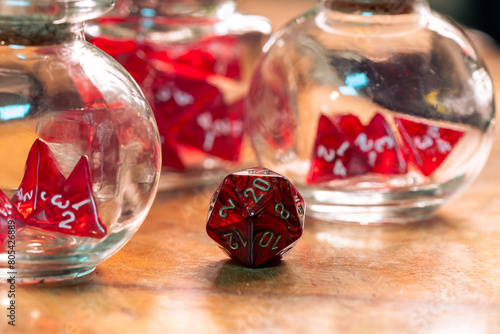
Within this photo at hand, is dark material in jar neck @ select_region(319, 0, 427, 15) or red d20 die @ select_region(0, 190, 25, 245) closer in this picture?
red d20 die @ select_region(0, 190, 25, 245)

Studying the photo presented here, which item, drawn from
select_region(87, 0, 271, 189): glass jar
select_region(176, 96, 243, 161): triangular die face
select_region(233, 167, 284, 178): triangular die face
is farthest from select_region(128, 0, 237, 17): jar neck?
select_region(233, 167, 284, 178): triangular die face

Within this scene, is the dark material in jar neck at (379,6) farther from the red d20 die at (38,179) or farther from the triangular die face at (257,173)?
the red d20 die at (38,179)

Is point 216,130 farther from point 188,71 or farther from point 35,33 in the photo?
point 35,33

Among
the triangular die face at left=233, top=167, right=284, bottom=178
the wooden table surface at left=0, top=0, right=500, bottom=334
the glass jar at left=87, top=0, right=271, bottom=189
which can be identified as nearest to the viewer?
the wooden table surface at left=0, top=0, right=500, bottom=334

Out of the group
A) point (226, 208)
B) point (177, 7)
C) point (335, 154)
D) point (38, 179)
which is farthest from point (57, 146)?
point (177, 7)

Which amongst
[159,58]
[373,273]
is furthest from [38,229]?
[159,58]

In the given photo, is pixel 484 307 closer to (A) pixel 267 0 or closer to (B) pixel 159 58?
(B) pixel 159 58

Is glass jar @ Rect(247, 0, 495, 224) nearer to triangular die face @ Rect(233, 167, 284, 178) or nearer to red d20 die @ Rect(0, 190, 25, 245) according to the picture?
triangular die face @ Rect(233, 167, 284, 178)
